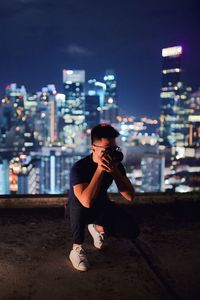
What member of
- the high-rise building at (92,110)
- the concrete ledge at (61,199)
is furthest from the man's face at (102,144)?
the high-rise building at (92,110)

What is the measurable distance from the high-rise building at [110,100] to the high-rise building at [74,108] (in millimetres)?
7862

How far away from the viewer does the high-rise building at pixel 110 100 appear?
116 m

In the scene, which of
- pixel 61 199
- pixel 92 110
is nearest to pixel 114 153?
pixel 61 199

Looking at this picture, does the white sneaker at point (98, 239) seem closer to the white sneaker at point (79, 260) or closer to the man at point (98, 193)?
the man at point (98, 193)

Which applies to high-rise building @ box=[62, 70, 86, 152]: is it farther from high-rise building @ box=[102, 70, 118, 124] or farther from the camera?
the camera

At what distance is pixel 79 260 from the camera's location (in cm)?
249

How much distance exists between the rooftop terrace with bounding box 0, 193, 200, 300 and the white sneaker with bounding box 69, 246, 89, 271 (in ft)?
0.14

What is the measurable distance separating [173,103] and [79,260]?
94708 mm

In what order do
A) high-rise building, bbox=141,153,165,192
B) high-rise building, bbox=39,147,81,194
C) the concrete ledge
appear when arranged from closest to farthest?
the concrete ledge, high-rise building, bbox=141,153,165,192, high-rise building, bbox=39,147,81,194

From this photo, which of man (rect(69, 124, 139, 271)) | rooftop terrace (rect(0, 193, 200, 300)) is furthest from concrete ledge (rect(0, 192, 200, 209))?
man (rect(69, 124, 139, 271))

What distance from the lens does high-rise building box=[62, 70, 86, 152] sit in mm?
93925

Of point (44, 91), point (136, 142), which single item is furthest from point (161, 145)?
point (44, 91)

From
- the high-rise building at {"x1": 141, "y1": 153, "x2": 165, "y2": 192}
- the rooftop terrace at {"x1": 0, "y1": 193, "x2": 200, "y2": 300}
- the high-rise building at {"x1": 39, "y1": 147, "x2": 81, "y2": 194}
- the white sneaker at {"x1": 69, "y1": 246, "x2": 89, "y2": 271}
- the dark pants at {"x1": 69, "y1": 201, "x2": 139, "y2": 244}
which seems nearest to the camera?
the rooftop terrace at {"x1": 0, "y1": 193, "x2": 200, "y2": 300}

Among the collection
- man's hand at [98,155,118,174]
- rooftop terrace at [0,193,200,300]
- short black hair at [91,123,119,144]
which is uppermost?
short black hair at [91,123,119,144]
